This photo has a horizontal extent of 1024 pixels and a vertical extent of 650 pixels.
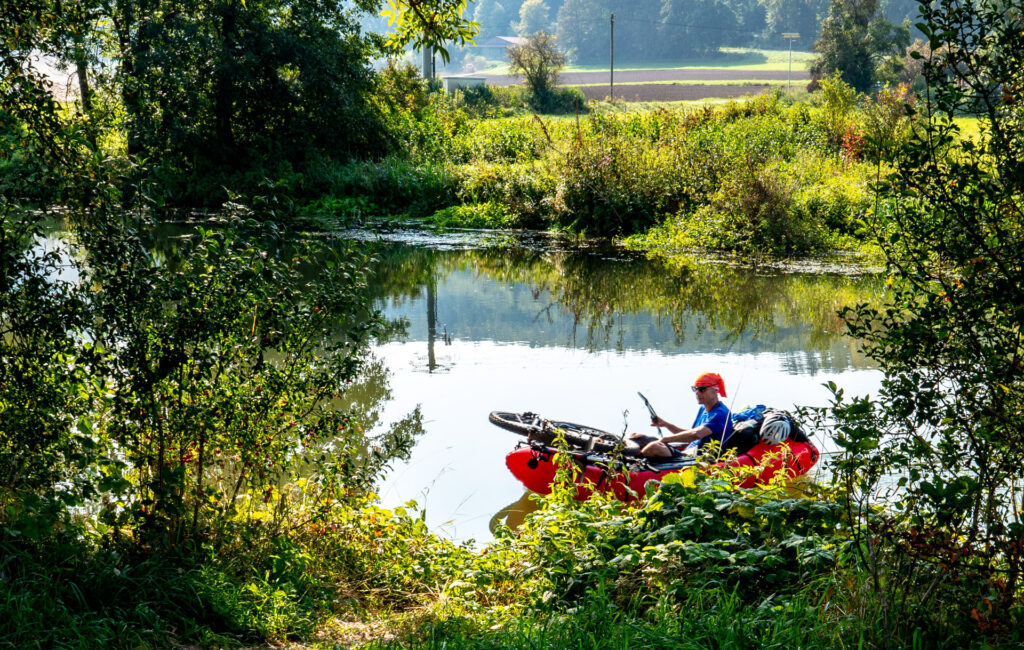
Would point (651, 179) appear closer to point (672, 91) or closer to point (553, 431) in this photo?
point (553, 431)

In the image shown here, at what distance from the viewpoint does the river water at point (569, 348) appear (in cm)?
827

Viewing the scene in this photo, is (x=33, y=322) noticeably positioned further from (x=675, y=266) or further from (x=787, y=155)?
(x=787, y=155)

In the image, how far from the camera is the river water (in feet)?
27.1

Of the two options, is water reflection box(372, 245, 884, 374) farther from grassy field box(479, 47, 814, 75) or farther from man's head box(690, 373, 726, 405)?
grassy field box(479, 47, 814, 75)

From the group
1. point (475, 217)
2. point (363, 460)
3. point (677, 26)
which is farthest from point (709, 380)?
point (677, 26)

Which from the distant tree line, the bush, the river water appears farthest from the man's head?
the distant tree line

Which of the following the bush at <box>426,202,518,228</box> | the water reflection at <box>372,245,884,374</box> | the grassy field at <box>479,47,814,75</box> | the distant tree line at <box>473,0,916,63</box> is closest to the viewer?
the water reflection at <box>372,245,884,374</box>

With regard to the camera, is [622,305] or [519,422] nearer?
[519,422]

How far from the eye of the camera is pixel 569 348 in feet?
40.3

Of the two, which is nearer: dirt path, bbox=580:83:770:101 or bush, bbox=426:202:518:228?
bush, bbox=426:202:518:228

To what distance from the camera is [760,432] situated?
278 inches

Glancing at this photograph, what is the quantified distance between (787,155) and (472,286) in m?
11.4

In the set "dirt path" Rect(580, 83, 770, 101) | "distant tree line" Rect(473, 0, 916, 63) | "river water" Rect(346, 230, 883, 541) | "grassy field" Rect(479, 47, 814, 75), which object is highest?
"distant tree line" Rect(473, 0, 916, 63)

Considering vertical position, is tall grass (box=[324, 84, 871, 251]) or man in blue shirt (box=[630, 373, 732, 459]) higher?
tall grass (box=[324, 84, 871, 251])
